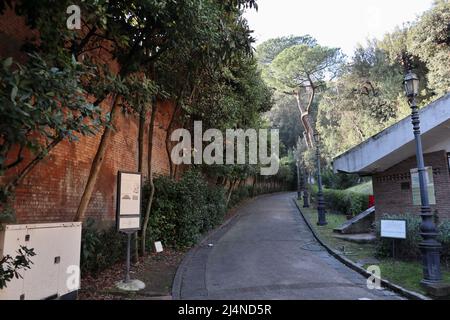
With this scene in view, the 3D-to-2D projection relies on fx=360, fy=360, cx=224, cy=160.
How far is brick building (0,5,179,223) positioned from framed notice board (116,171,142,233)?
116 cm

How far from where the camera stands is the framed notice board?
7.33 meters

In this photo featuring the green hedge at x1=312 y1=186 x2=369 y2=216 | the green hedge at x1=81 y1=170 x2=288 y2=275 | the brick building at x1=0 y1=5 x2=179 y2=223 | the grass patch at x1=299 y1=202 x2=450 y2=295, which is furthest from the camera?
the green hedge at x1=312 y1=186 x2=369 y2=216

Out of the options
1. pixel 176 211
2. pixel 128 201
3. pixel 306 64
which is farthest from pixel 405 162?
pixel 306 64

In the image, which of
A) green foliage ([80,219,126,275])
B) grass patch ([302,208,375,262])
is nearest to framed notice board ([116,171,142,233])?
green foliage ([80,219,126,275])

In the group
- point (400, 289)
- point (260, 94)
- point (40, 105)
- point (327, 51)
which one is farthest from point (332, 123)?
point (40, 105)

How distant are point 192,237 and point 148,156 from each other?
11.3ft

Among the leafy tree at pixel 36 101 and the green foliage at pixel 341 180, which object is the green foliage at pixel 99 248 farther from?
the green foliage at pixel 341 180

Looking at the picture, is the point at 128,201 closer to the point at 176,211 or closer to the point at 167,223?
the point at 167,223

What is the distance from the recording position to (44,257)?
219 inches

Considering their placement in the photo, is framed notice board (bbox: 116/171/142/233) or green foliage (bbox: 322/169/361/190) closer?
framed notice board (bbox: 116/171/142/233)

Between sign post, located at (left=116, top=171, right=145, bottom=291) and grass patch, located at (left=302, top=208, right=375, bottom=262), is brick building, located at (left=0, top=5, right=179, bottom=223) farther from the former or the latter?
grass patch, located at (left=302, top=208, right=375, bottom=262)

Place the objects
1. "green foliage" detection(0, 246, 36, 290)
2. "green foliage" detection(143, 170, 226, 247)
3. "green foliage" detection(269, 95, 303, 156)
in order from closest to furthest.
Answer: "green foliage" detection(0, 246, 36, 290) < "green foliage" detection(143, 170, 226, 247) < "green foliage" detection(269, 95, 303, 156)

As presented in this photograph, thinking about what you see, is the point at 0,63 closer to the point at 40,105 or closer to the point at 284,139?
the point at 40,105

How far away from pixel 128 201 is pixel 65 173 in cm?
156
